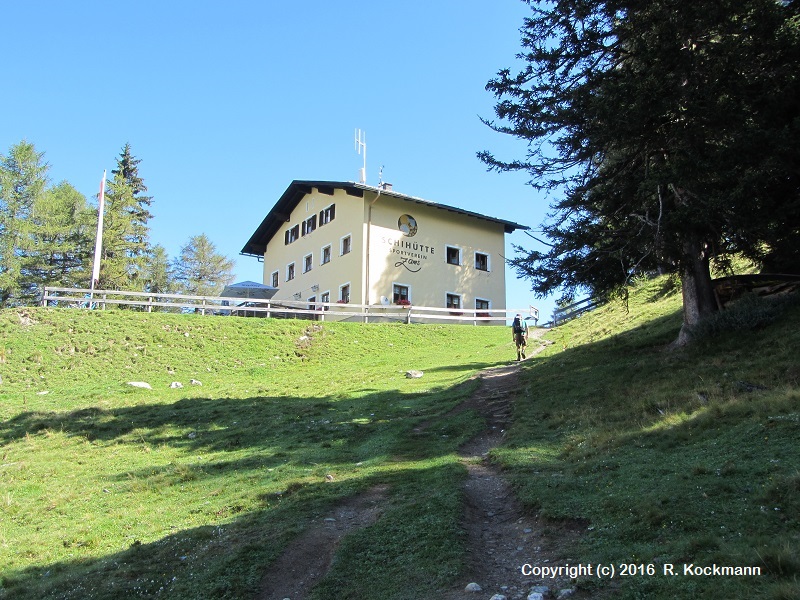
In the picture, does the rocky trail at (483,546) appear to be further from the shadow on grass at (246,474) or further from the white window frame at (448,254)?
the white window frame at (448,254)

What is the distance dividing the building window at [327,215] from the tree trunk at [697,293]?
28921 mm

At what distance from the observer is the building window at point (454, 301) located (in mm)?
41969

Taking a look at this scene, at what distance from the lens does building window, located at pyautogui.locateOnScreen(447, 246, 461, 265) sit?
42594 millimetres

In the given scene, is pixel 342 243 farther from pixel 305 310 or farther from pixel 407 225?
pixel 305 310

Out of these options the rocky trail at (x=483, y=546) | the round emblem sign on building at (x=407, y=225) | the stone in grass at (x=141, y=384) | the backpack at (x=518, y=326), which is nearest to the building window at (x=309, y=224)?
the round emblem sign on building at (x=407, y=225)

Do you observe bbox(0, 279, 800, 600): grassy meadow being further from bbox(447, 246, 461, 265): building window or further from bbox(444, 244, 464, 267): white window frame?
bbox(447, 246, 461, 265): building window

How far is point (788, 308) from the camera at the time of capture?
15102mm

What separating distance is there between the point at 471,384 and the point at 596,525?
38.9 feet

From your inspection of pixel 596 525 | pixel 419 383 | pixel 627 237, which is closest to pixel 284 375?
pixel 419 383

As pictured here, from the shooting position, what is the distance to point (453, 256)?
42906 millimetres

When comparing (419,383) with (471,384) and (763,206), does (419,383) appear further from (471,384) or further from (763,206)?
(763,206)

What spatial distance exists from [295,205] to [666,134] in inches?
1404

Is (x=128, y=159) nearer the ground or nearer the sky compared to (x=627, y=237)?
nearer the sky

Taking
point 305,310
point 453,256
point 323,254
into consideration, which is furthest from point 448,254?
point 305,310
